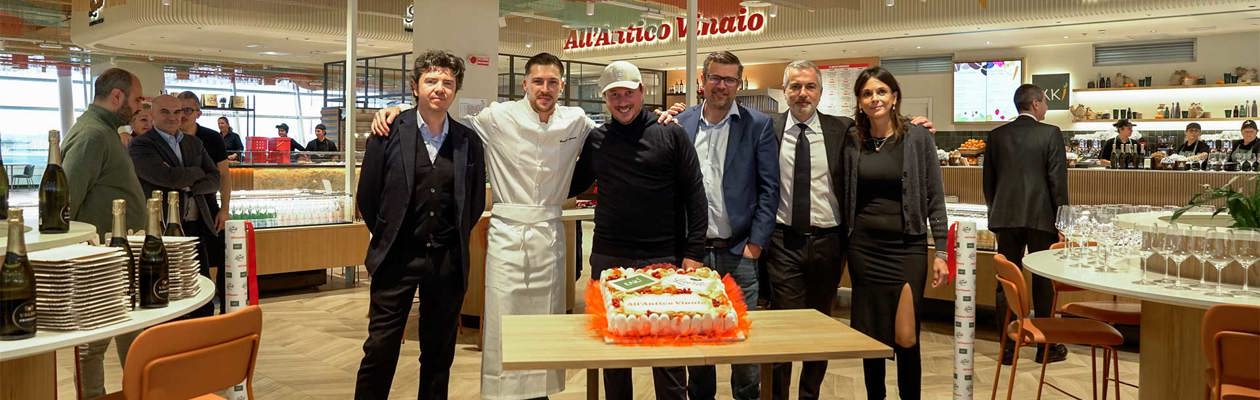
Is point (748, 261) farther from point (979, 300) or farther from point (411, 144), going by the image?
point (979, 300)

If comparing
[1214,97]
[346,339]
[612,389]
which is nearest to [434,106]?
[612,389]

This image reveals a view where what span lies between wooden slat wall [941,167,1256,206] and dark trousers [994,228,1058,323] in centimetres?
191

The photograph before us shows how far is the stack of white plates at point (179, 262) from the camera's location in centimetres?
276

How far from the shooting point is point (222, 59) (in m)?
18.6

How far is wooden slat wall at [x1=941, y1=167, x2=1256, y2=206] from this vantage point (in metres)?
7.76

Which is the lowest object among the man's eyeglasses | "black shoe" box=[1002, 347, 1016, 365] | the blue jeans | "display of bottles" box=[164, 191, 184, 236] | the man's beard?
"black shoe" box=[1002, 347, 1016, 365]

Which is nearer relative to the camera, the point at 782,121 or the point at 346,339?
the point at 782,121

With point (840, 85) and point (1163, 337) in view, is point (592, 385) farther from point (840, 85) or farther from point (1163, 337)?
point (840, 85)

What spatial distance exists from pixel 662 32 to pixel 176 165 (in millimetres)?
10838

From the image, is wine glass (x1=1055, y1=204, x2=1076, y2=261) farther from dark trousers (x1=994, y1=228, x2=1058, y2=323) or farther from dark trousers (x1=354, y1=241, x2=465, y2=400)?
dark trousers (x1=354, y1=241, x2=465, y2=400)

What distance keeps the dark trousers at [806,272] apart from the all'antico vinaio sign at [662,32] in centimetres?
940

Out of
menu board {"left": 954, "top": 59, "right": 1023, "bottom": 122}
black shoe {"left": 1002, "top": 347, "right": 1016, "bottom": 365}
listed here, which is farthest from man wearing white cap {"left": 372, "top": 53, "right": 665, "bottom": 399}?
menu board {"left": 954, "top": 59, "right": 1023, "bottom": 122}

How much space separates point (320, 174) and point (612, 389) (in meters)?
6.30

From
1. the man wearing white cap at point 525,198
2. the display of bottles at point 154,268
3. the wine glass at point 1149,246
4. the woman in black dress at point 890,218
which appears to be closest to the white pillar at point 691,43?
the man wearing white cap at point 525,198
